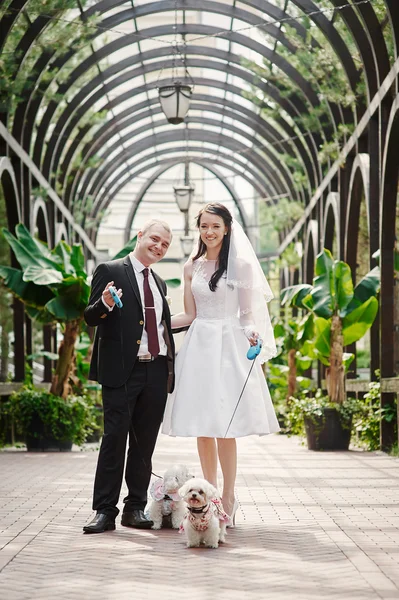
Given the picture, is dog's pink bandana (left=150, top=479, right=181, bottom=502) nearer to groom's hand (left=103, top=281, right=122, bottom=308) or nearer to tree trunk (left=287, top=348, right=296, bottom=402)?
groom's hand (left=103, top=281, right=122, bottom=308)

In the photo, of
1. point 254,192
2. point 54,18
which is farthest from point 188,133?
point 54,18

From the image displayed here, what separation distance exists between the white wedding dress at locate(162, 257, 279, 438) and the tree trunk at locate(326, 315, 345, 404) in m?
6.63

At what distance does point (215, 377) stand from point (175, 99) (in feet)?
25.7

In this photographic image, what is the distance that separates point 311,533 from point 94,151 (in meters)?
18.7

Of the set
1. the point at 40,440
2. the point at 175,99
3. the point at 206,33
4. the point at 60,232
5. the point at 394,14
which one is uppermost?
the point at 206,33

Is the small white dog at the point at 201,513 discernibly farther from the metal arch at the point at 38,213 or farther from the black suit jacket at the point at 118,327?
the metal arch at the point at 38,213

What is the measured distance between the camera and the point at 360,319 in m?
12.2

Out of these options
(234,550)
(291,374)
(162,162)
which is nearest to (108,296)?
(234,550)

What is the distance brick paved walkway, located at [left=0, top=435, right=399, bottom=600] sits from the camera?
3.94m

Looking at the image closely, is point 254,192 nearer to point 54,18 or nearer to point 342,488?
point 54,18

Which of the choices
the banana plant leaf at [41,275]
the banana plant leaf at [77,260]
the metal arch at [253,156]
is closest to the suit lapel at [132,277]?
the banana plant leaf at [41,275]

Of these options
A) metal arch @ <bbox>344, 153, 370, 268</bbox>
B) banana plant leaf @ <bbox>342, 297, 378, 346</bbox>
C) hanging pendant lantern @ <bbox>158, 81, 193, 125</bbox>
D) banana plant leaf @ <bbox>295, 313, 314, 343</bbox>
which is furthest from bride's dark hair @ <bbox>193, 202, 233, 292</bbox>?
metal arch @ <bbox>344, 153, 370, 268</bbox>

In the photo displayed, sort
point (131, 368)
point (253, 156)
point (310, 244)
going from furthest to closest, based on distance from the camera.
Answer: point (253, 156), point (310, 244), point (131, 368)

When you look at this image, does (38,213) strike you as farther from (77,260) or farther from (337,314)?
(337,314)
